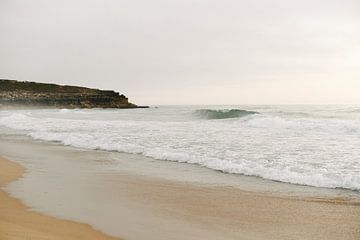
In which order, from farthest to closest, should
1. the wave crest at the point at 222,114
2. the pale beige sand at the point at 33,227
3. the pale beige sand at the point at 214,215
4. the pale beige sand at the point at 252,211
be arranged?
the wave crest at the point at 222,114, the pale beige sand at the point at 252,211, the pale beige sand at the point at 214,215, the pale beige sand at the point at 33,227

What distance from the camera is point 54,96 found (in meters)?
74.6

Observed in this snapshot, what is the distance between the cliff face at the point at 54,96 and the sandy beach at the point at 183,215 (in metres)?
61.2

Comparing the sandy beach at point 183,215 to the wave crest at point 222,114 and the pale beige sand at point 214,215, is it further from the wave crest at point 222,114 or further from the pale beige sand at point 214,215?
the wave crest at point 222,114

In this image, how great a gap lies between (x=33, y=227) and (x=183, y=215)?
1.86 metres

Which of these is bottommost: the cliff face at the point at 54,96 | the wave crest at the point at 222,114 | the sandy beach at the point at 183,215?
the sandy beach at the point at 183,215

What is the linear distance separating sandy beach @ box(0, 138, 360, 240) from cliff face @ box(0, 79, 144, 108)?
201 ft

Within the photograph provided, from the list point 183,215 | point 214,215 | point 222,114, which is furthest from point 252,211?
point 222,114

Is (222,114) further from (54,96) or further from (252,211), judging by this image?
(54,96)

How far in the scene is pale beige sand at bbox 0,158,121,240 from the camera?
4016mm

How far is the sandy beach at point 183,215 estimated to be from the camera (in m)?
4.45

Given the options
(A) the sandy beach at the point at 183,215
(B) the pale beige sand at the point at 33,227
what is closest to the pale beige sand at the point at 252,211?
(A) the sandy beach at the point at 183,215

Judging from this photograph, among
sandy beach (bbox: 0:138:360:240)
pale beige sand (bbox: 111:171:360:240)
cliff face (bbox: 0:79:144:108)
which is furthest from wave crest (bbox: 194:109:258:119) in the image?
cliff face (bbox: 0:79:144:108)

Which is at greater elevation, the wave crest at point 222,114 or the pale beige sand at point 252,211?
the wave crest at point 222,114

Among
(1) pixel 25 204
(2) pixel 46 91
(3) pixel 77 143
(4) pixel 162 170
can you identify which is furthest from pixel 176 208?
(2) pixel 46 91
